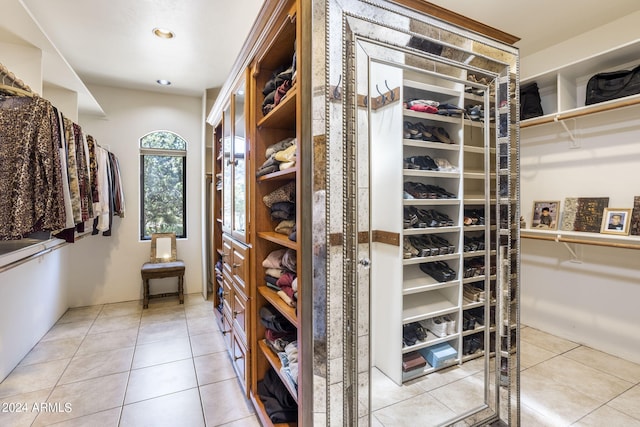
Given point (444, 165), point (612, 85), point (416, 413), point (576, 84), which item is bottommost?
point (416, 413)

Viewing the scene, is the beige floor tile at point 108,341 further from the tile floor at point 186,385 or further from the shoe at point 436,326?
the shoe at point 436,326

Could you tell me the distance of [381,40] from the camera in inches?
44.5

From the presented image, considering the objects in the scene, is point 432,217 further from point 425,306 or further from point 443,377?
point 443,377

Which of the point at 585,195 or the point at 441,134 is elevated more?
the point at 441,134

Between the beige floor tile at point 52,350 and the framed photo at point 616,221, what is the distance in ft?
14.2

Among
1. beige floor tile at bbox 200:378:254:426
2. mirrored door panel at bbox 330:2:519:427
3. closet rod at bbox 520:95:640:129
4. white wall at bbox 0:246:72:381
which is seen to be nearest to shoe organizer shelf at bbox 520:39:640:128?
closet rod at bbox 520:95:640:129

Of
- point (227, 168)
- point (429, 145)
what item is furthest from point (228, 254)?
point (429, 145)

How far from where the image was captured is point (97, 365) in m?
2.34

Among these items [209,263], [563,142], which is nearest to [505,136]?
[563,142]

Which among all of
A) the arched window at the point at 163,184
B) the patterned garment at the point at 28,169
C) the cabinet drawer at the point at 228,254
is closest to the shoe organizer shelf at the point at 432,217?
the cabinet drawer at the point at 228,254

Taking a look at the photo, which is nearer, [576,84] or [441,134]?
[441,134]

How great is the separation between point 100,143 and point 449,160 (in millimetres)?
4066

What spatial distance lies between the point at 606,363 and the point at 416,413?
2053mm

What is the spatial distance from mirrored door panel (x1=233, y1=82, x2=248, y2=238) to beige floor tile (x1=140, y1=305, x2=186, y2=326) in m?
1.89
